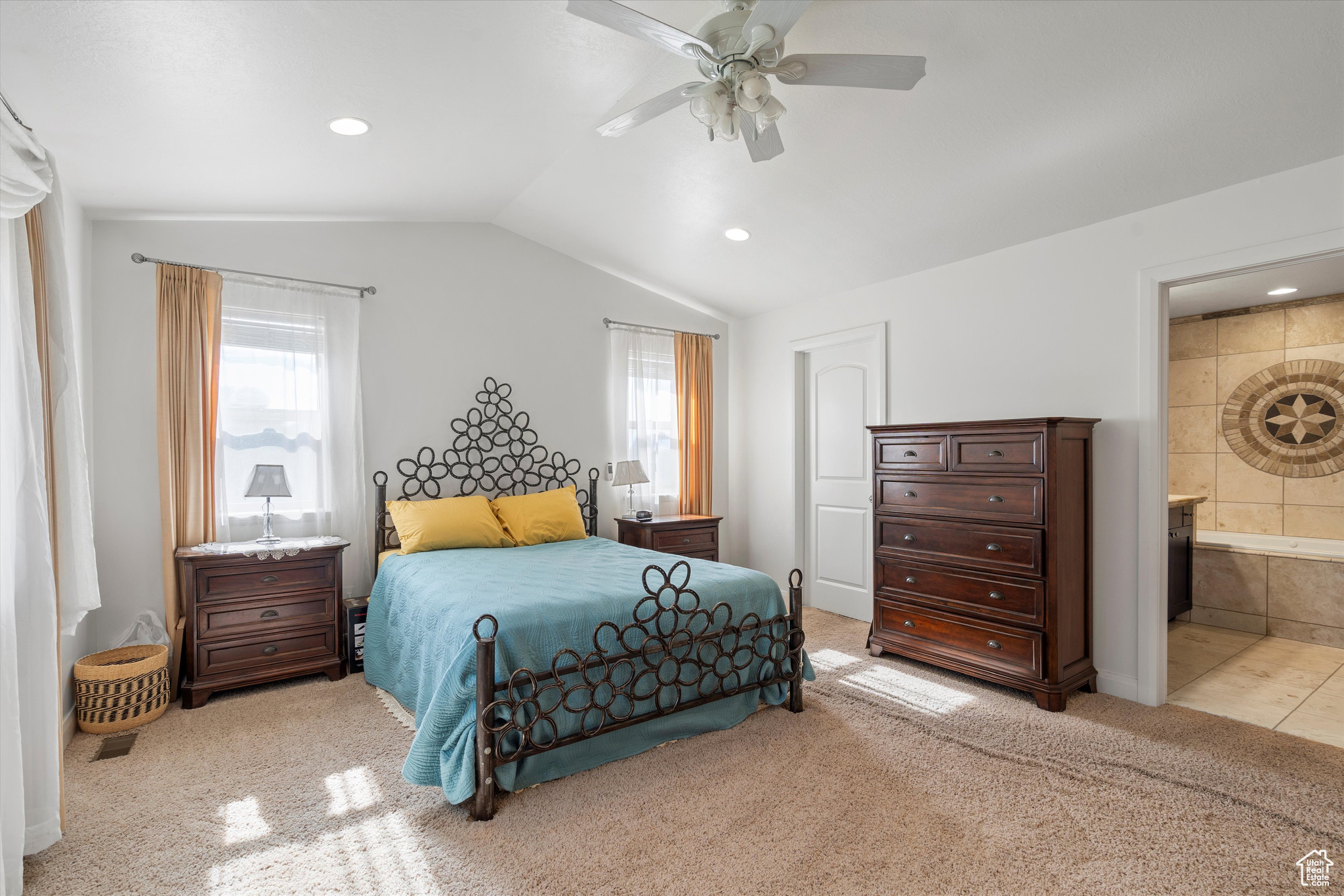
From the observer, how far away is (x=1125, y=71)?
2.47 m

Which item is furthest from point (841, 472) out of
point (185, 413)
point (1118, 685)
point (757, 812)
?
point (185, 413)

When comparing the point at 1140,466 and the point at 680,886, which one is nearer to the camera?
the point at 680,886

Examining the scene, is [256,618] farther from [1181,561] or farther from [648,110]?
[1181,561]

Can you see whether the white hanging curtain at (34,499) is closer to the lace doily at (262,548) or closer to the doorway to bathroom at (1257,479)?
the lace doily at (262,548)

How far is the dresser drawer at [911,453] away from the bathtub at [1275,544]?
257cm

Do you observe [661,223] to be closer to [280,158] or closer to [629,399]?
[629,399]

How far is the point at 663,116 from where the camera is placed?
315 centimetres

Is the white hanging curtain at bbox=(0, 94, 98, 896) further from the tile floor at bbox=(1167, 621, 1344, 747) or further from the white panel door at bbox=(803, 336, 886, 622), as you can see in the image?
the tile floor at bbox=(1167, 621, 1344, 747)

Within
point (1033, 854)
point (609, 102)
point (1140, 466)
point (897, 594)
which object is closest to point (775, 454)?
point (897, 594)

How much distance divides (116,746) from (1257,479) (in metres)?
7.07

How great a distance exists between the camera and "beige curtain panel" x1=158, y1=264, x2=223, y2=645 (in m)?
3.49

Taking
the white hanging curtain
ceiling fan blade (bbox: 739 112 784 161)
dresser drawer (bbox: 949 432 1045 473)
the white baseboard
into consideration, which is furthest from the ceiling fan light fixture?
the white baseboard

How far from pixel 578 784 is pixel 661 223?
3.26 metres

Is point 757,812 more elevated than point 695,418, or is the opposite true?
point 695,418
